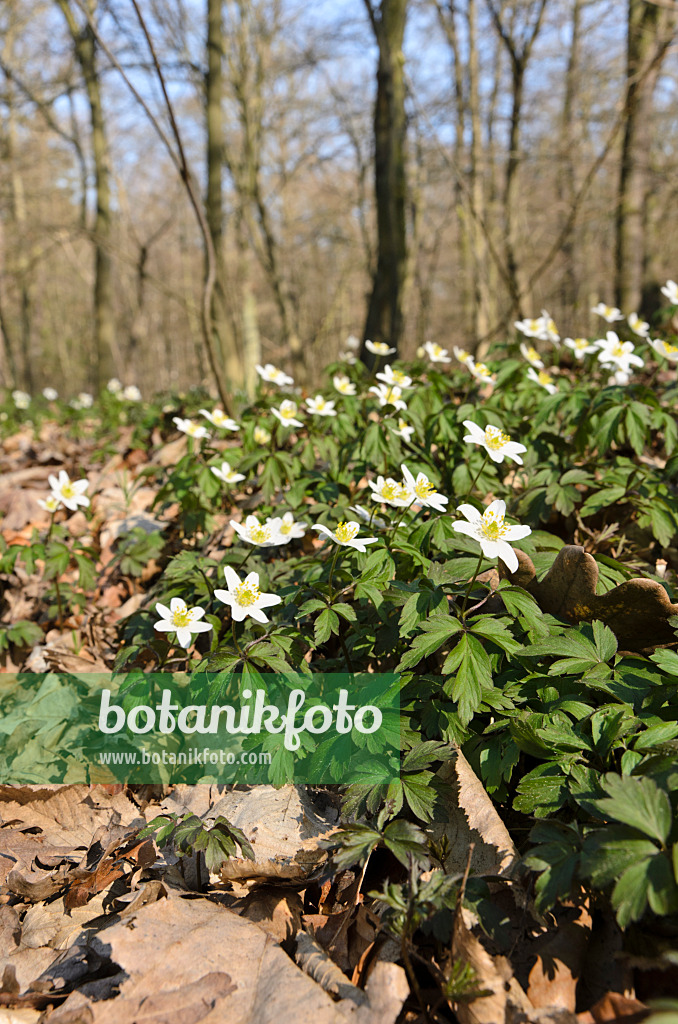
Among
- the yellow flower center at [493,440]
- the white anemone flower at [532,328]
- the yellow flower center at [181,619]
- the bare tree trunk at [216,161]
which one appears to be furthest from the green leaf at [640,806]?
the bare tree trunk at [216,161]

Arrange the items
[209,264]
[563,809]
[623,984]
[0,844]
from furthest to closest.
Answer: [209,264], [0,844], [563,809], [623,984]

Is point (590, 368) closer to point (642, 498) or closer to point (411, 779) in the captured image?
point (642, 498)

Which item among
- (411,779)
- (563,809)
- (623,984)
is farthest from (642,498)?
(623,984)

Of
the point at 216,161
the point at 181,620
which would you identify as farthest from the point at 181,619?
the point at 216,161

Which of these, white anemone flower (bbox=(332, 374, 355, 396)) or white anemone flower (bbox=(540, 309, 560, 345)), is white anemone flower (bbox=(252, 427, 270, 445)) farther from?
white anemone flower (bbox=(540, 309, 560, 345))

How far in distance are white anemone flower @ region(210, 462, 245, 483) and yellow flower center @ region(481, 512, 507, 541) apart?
1.22 metres

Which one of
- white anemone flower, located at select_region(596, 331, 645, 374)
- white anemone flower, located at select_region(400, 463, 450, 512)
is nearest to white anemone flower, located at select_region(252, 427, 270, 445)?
white anemone flower, located at select_region(400, 463, 450, 512)

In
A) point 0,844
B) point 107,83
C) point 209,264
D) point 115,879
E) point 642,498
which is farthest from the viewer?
point 107,83

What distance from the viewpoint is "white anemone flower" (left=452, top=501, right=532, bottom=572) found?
1.58 m

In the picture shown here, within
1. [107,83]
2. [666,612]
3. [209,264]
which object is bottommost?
[666,612]

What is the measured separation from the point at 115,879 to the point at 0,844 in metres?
0.41

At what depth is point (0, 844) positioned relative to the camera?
1743mm

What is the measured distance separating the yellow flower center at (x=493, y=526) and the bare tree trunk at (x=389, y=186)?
3.31 metres

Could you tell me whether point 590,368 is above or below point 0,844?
above
